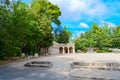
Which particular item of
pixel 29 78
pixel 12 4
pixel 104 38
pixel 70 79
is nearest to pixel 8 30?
pixel 12 4

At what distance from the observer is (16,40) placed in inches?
838

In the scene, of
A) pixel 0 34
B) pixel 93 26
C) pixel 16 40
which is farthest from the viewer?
pixel 93 26

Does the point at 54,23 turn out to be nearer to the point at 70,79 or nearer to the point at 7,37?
the point at 7,37

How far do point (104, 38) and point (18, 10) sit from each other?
35.5m

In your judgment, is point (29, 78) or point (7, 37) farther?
point (7, 37)

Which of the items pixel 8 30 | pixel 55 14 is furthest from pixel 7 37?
pixel 55 14

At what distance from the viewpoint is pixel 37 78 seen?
12.2m

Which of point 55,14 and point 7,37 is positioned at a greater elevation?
point 55,14

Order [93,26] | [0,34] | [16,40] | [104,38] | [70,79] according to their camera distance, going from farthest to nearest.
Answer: [93,26]
[104,38]
[16,40]
[0,34]
[70,79]

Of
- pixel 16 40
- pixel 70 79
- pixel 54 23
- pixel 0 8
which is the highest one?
pixel 54 23

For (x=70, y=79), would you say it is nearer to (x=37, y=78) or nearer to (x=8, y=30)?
(x=37, y=78)

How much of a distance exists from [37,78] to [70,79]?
186 cm

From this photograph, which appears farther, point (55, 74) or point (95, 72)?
point (95, 72)

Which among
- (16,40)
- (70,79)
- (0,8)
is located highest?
(0,8)
